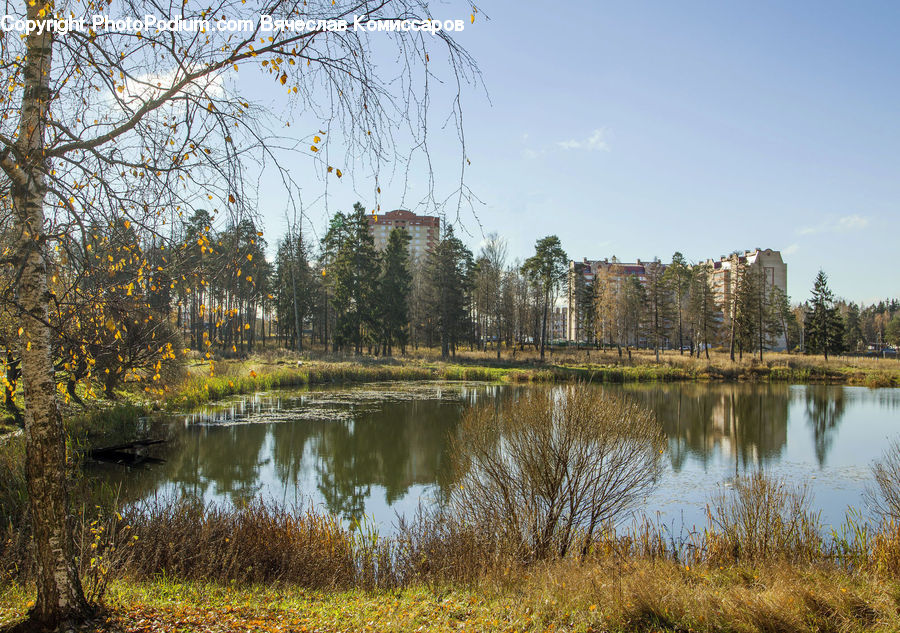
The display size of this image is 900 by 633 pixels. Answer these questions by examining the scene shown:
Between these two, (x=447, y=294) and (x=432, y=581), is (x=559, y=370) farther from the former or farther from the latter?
(x=432, y=581)

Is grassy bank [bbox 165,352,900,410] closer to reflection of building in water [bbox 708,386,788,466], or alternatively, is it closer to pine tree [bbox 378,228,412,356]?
pine tree [bbox 378,228,412,356]

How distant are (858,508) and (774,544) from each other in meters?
5.90

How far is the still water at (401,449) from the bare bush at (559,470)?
8.16 ft

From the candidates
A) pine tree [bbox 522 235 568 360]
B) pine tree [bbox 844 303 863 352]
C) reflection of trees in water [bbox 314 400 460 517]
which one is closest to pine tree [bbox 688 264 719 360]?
pine tree [bbox 522 235 568 360]

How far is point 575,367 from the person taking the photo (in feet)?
132

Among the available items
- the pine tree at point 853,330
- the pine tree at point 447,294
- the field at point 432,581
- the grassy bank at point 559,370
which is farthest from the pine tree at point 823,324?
the field at point 432,581

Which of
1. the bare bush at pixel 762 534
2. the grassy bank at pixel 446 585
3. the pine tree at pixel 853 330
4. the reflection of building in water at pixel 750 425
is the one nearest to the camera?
the grassy bank at pixel 446 585

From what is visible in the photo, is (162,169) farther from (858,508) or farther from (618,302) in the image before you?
(618,302)

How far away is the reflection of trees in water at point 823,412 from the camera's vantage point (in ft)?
61.9

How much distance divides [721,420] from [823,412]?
652cm

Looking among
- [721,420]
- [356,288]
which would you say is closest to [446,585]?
[721,420]

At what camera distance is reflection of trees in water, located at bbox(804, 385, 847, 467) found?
1886 cm

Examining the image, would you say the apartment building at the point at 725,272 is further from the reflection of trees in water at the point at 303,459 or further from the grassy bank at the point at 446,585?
the grassy bank at the point at 446,585

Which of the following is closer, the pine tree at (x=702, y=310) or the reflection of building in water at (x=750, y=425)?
the reflection of building in water at (x=750, y=425)
